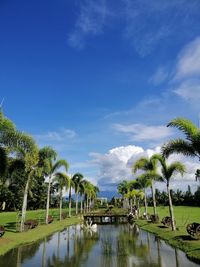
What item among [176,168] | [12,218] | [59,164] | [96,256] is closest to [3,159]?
[96,256]

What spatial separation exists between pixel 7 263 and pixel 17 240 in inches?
296

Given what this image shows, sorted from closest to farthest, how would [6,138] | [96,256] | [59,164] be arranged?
[96,256], [6,138], [59,164]

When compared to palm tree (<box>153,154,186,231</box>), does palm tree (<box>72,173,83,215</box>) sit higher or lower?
higher

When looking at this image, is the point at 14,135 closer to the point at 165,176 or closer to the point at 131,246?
the point at 131,246

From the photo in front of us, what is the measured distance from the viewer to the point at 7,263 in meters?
14.9

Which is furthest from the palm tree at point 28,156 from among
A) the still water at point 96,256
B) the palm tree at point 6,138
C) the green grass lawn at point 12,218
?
the still water at point 96,256

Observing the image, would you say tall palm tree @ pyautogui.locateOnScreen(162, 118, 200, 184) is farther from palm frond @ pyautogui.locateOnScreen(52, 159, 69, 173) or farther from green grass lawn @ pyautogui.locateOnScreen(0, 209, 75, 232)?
palm frond @ pyautogui.locateOnScreen(52, 159, 69, 173)

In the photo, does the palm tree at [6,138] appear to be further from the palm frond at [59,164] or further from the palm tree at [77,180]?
the palm tree at [77,180]

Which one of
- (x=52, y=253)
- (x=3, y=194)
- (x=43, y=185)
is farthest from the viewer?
(x=43, y=185)

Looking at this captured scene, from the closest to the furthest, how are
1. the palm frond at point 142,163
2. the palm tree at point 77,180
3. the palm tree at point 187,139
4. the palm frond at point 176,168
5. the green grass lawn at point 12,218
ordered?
the palm tree at point 187,139 < the palm frond at point 176,168 < the green grass lawn at point 12,218 < the palm frond at point 142,163 < the palm tree at point 77,180

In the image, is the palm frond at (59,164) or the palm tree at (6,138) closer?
the palm tree at (6,138)

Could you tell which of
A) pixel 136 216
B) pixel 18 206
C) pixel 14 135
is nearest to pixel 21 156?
pixel 14 135

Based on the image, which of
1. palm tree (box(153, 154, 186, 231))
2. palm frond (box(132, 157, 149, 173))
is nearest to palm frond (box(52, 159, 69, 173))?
palm frond (box(132, 157, 149, 173))

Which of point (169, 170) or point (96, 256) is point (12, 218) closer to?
point (169, 170)
